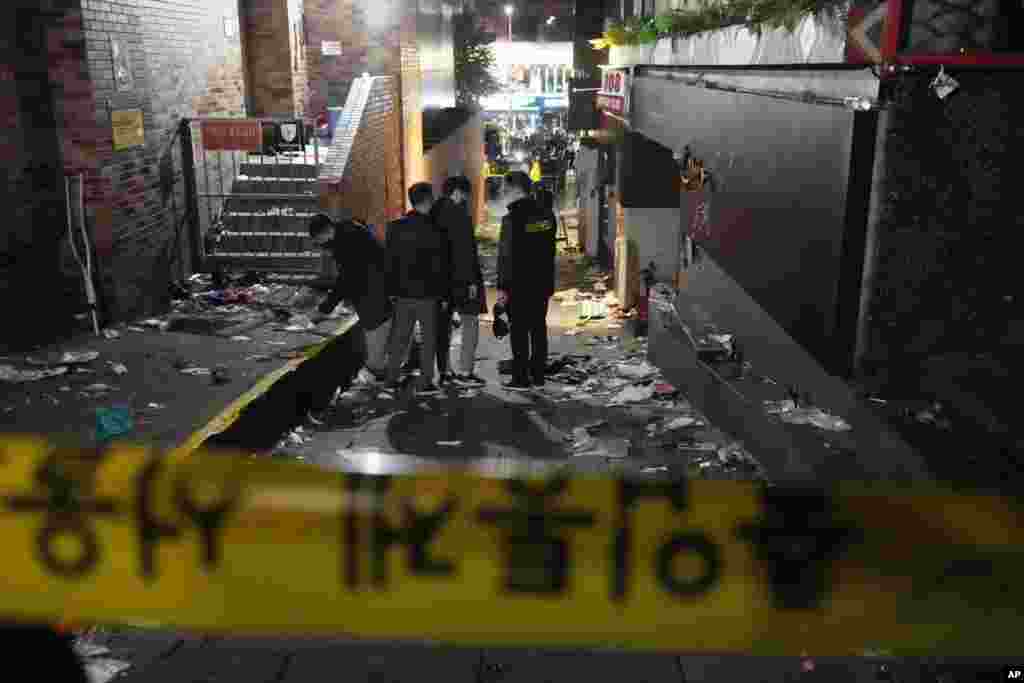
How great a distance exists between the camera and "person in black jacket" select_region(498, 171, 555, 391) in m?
7.84

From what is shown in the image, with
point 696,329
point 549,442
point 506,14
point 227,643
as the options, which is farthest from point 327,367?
point 506,14

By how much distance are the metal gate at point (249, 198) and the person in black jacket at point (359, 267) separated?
10.8ft

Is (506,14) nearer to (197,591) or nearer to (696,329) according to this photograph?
(696,329)

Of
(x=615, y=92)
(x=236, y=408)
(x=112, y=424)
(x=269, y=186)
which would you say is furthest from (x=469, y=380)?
(x=615, y=92)

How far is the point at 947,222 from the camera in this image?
4.31 meters

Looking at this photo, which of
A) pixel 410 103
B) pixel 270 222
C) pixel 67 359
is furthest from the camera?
pixel 410 103

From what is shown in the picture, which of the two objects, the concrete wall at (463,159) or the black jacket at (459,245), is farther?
the concrete wall at (463,159)

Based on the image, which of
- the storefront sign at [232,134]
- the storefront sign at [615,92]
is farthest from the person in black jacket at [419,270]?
the storefront sign at [615,92]

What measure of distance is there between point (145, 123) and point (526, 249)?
4810mm

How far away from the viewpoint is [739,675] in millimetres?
3553

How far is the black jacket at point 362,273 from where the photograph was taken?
7668 mm

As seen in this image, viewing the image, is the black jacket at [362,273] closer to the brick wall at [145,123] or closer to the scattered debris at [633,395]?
the scattered debris at [633,395]

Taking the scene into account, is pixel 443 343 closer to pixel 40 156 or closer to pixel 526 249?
pixel 526 249

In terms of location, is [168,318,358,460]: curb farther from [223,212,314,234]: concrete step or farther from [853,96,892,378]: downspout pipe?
[223,212,314,234]: concrete step
